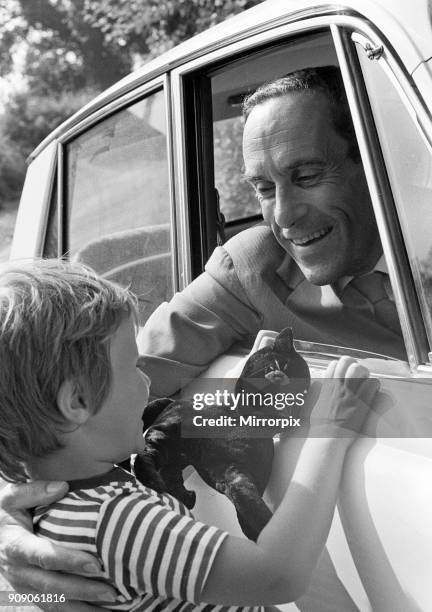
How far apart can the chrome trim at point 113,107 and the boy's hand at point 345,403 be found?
1180 mm

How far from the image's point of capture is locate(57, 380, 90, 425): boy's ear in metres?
1.56

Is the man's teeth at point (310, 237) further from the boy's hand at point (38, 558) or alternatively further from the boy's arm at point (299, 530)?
the boy's hand at point (38, 558)

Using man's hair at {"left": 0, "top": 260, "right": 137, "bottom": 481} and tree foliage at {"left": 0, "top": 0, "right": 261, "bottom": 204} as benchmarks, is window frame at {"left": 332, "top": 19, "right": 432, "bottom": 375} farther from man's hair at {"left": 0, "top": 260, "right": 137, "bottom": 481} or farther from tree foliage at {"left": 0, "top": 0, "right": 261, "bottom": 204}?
tree foliage at {"left": 0, "top": 0, "right": 261, "bottom": 204}

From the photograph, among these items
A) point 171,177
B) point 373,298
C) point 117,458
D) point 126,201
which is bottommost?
point 117,458

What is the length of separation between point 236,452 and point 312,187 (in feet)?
1.97

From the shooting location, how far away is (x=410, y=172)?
1535mm

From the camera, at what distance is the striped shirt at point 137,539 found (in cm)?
149

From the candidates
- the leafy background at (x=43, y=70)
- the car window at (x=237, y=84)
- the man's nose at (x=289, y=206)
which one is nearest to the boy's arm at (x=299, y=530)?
the man's nose at (x=289, y=206)

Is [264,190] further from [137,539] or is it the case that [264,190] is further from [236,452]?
[137,539]

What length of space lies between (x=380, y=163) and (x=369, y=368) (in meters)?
0.39

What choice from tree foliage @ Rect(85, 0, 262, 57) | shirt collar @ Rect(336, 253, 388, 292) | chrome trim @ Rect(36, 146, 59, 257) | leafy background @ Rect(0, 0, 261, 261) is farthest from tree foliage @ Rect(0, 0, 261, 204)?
shirt collar @ Rect(336, 253, 388, 292)

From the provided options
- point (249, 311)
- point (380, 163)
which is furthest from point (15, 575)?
point (380, 163)

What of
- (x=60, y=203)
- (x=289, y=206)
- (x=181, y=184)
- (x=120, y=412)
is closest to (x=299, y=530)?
(x=120, y=412)

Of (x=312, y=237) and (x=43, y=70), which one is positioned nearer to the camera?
(x=312, y=237)
